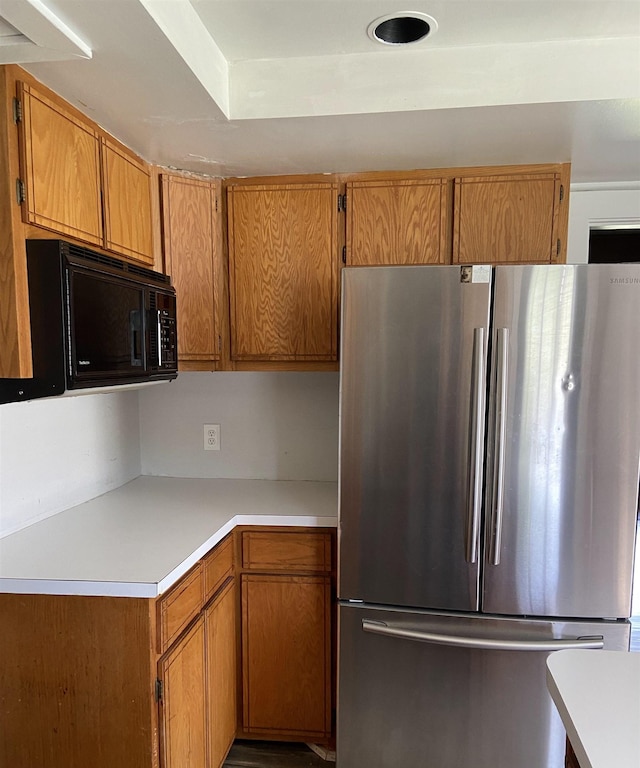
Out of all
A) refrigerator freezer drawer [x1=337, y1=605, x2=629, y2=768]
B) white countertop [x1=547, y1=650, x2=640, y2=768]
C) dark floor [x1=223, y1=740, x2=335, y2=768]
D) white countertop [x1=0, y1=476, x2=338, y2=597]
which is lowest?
dark floor [x1=223, y1=740, x2=335, y2=768]

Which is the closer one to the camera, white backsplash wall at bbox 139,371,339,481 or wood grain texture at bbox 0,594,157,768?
wood grain texture at bbox 0,594,157,768

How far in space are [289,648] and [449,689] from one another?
57 cm

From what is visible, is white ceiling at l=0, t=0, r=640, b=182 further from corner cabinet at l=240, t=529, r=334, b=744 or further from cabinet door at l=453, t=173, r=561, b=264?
corner cabinet at l=240, t=529, r=334, b=744

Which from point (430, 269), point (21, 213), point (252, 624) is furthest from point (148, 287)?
point (252, 624)

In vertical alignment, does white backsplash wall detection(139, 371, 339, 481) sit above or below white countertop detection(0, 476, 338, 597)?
above

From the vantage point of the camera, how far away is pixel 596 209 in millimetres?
2184

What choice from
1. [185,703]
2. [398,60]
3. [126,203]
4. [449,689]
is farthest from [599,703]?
[126,203]

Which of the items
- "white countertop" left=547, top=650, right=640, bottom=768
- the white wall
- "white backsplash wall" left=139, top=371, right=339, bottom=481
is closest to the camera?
"white countertop" left=547, top=650, right=640, bottom=768

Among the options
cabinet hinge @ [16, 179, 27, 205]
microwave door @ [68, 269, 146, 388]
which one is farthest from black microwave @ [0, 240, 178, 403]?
cabinet hinge @ [16, 179, 27, 205]

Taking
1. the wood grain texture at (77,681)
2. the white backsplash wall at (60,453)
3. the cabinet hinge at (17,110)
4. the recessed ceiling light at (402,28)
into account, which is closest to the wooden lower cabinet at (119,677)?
the wood grain texture at (77,681)

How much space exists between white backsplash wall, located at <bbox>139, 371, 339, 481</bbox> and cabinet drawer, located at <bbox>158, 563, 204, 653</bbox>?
901 millimetres

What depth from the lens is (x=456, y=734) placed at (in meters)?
1.67

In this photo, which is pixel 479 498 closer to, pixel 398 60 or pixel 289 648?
pixel 289 648

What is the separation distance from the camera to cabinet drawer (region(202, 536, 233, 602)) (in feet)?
5.33
